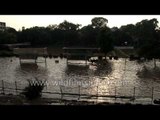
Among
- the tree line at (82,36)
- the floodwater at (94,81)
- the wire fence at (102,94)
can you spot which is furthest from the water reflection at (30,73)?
the tree line at (82,36)

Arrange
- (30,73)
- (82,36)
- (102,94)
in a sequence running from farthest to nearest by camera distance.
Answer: (82,36) → (30,73) → (102,94)

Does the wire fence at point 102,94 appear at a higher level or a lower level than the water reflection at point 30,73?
higher

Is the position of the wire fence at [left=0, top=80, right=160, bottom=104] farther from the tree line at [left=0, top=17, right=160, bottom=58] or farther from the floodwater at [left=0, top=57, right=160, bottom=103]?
the tree line at [left=0, top=17, right=160, bottom=58]

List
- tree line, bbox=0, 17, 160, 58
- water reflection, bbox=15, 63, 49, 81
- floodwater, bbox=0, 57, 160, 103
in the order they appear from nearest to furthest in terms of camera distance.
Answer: floodwater, bbox=0, 57, 160, 103 → water reflection, bbox=15, 63, 49, 81 → tree line, bbox=0, 17, 160, 58

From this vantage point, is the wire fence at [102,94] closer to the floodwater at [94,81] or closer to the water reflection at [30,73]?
the floodwater at [94,81]

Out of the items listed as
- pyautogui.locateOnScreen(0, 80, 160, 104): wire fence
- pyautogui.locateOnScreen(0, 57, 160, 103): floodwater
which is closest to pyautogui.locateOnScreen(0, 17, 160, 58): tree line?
pyautogui.locateOnScreen(0, 57, 160, 103): floodwater

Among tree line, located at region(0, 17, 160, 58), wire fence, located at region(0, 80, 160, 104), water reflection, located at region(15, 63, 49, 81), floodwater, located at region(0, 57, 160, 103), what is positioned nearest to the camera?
wire fence, located at region(0, 80, 160, 104)

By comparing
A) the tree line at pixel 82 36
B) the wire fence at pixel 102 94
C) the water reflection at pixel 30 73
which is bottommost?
the water reflection at pixel 30 73

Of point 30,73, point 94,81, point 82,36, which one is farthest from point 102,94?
point 82,36

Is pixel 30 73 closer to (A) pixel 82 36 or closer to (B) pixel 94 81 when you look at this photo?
(B) pixel 94 81

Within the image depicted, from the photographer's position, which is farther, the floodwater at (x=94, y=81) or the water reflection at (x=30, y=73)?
the water reflection at (x=30, y=73)
